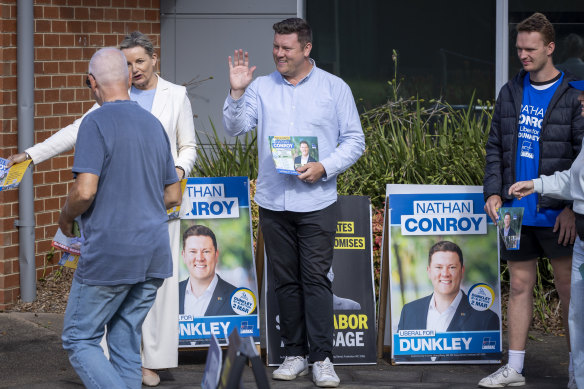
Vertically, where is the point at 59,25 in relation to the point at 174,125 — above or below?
above

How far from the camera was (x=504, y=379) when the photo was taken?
564cm

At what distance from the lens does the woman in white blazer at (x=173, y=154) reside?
5.65m

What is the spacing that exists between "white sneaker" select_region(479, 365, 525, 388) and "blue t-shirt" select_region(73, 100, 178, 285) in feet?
7.63

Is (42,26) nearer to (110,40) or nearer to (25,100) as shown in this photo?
(25,100)

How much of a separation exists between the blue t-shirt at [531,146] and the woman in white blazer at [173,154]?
1.92 metres

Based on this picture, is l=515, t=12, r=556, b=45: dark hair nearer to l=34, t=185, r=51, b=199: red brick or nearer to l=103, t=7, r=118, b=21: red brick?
l=34, t=185, r=51, b=199: red brick

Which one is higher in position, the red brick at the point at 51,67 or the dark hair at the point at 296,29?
the red brick at the point at 51,67

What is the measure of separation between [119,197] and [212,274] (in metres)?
2.11

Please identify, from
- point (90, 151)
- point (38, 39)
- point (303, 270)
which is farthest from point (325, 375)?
point (38, 39)

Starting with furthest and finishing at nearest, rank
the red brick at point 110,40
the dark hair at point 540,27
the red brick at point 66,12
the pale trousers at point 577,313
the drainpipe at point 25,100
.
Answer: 1. the red brick at point 110,40
2. the red brick at point 66,12
3. the drainpipe at point 25,100
4. the dark hair at point 540,27
5. the pale trousers at point 577,313

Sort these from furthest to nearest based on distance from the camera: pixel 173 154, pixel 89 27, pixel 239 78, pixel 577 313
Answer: pixel 89 27 < pixel 173 154 < pixel 239 78 < pixel 577 313

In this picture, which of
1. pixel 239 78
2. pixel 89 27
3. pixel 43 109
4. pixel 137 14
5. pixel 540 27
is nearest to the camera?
pixel 540 27

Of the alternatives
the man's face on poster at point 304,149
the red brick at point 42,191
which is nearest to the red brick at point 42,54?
the red brick at point 42,191

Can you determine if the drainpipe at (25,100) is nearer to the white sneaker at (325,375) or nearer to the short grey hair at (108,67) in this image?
the white sneaker at (325,375)
